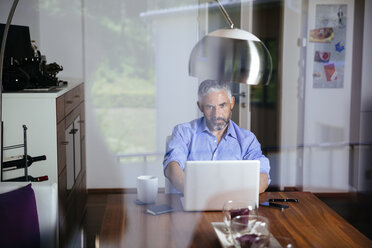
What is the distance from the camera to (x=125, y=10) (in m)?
2.55

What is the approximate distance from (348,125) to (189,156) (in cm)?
144

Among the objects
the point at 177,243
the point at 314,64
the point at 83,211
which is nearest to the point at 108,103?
the point at 83,211

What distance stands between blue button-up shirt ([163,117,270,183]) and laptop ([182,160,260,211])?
74cm

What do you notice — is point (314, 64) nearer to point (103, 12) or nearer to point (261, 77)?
point (103, 12)

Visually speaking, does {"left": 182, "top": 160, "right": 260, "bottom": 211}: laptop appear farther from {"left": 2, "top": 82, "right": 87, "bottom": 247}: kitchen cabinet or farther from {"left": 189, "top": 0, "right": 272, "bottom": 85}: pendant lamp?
{"left": 2, "top": 82, "right": 87, "bottom": 247}: kitchen cabinet

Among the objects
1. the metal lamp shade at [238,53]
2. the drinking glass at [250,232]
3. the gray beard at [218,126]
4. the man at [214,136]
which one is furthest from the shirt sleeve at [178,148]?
the drinking glass at [250,232]

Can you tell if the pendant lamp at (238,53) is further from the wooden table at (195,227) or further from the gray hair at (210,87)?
the gray hair at (210,87)

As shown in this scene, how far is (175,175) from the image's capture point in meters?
1.78

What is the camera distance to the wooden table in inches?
45.9

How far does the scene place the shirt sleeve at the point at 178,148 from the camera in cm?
192

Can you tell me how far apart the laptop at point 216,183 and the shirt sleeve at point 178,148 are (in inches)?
21.0

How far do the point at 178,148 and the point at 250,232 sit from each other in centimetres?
104

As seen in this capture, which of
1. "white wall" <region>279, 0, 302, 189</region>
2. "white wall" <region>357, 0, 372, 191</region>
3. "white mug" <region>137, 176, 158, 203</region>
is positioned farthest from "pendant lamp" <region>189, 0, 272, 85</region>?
"white wall" <region>357, 0, 372, 191</region>

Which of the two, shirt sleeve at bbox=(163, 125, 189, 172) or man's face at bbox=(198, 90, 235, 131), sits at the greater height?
man's face at bbox=(198, 90, 235, 131)
